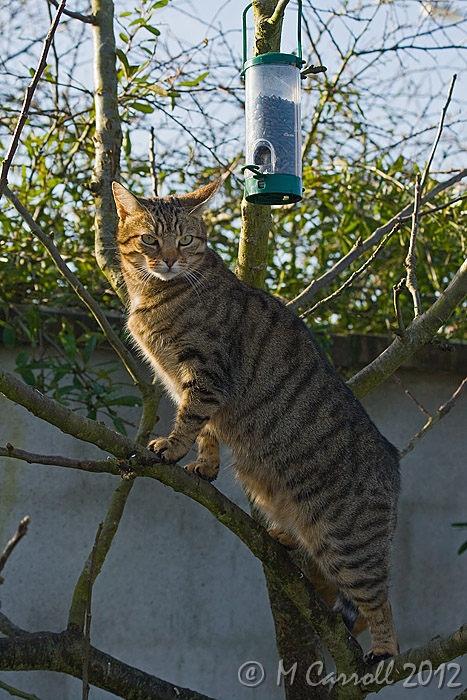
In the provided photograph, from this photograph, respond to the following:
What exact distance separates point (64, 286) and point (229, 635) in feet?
6.38

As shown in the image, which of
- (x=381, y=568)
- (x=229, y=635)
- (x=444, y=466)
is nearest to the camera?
(x=381, y=568)

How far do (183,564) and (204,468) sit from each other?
1.31 m

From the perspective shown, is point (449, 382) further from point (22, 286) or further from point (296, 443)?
point (22, 286)

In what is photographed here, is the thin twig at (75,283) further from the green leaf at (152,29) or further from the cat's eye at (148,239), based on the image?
the green leaf at (152,29)

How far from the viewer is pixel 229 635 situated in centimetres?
432

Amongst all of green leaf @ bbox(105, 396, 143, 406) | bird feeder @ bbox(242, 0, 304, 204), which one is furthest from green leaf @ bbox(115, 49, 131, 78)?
green leaf @ bbox(105, 396, 143, 406)

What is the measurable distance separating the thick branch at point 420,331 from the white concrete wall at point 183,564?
4.74ft

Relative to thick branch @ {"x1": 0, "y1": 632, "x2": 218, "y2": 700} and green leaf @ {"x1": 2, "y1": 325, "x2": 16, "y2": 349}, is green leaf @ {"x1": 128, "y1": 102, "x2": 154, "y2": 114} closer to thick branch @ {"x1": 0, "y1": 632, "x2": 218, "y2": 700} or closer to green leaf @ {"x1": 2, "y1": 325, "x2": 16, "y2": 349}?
green leaf @ {"x1": 2, "y1": 325, "x2": 16, "y2": 349}

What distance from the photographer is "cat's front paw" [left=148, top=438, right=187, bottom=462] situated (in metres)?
2.75

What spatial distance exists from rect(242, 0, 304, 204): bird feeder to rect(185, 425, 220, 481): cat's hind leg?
0.87 m

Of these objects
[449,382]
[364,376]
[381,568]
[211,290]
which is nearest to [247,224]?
[211,290]

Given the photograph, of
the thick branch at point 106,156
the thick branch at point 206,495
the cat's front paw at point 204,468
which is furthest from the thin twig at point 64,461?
the thick branch at point 106,156

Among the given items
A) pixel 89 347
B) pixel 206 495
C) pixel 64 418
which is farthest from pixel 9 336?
pixel 64 418

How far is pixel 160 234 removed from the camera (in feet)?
10.6
